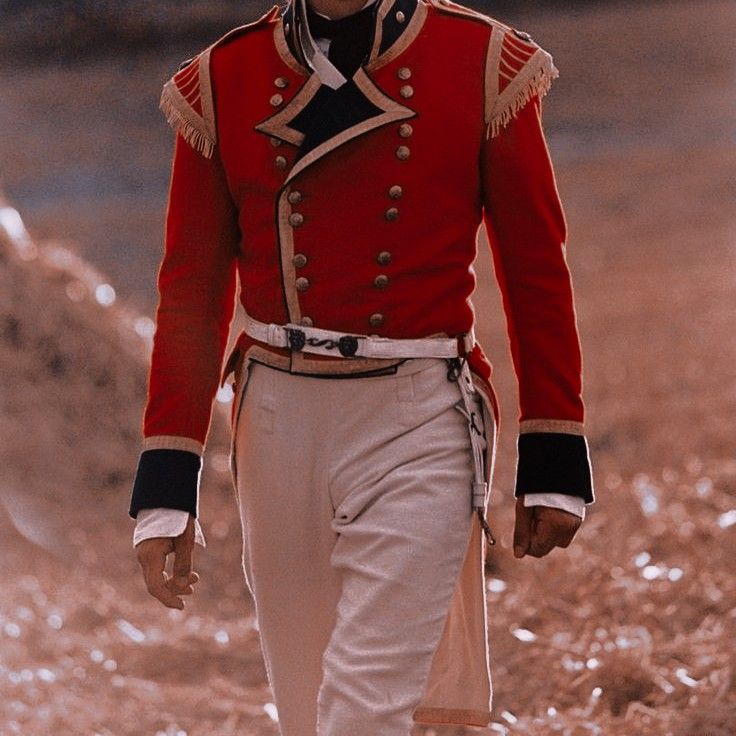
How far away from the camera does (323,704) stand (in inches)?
73.4

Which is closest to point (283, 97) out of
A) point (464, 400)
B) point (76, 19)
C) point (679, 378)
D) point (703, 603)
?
point (464, 400)

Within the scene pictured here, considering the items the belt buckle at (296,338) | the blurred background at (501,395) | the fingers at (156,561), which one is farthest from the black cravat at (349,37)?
the blurred background at (501,395)

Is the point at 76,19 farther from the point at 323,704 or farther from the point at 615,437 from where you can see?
the point at 323,704

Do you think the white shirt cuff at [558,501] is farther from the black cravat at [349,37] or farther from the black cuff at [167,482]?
the black cravat at [349,37]

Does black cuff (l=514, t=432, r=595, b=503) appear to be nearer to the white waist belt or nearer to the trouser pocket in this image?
the white waist belt

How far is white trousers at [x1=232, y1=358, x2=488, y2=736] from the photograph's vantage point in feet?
6.09

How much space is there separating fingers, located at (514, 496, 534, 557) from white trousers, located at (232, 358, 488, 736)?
87mm

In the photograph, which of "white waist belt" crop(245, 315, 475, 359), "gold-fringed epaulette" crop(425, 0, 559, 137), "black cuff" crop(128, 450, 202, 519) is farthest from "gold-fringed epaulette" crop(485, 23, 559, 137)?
"black cuff" crop(128, 450, 202, 519)

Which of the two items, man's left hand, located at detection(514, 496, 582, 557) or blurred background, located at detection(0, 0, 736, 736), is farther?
blurred background, located at detection(0, 0, 736, 736)

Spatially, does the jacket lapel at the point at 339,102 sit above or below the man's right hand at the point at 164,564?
above

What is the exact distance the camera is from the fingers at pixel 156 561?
198cm

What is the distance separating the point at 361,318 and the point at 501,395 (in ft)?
11.3

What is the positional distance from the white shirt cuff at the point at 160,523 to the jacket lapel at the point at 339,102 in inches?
16.4

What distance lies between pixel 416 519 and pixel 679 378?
3.52m
